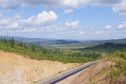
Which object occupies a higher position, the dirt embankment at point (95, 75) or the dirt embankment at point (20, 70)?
the dirt embankment at point (95, 75)

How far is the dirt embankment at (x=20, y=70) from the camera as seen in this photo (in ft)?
223

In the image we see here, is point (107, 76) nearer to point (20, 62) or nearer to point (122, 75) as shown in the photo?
point (122, 75)

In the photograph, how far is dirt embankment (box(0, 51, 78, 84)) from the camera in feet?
223

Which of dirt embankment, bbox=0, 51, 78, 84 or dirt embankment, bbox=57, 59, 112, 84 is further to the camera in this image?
dirt embankment, bbox=0, 51, 78, 84

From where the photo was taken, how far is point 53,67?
111m

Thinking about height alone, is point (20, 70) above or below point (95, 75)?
below

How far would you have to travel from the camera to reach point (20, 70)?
74.1 meters

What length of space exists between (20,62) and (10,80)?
29.8m

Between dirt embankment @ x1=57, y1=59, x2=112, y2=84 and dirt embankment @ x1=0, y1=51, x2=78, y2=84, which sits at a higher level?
dirt embankment @ x1=57, y1=59, x2=112, y2=84

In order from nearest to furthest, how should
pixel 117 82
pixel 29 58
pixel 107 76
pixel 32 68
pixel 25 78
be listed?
pixel 117 82, pixel 107 76, pixel 25 78, pixel 32 68, pixel 29 58

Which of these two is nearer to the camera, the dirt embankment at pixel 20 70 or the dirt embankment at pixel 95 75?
the dirt embankment at pixel 95 75

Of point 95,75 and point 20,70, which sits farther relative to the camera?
point 20,70

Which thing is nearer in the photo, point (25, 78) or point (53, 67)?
point (25, 78)

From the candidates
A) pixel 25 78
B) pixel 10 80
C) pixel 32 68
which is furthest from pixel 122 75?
pixel 32 68
